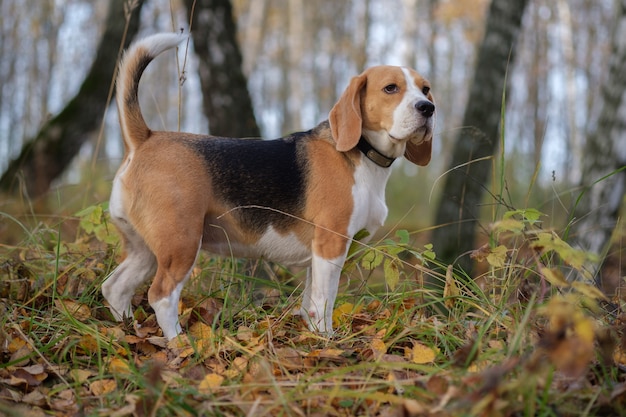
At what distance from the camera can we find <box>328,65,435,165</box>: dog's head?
3387mm

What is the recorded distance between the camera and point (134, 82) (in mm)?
3436

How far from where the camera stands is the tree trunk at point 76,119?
684 cm

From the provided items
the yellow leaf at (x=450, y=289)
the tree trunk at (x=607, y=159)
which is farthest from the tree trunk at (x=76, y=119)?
the yellow leaf at (x=450, y=289)

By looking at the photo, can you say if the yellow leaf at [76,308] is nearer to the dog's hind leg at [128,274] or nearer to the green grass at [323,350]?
the green grass at [323,350]

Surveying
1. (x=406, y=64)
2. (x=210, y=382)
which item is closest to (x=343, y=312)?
(x=210, y=382)

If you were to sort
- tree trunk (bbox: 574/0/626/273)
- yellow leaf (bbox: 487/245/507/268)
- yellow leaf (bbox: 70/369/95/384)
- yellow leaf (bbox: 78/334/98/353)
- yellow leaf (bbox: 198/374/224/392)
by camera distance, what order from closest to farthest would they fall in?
yellow leaf (bbox: 198/374/224/392) < yellow leaf (bbox: 70/369/95/384) < yellow leaf (bbox: 78/334/98/353) < yellow leaf (bbox: 487/245/507/268) < tree trunk (bbox: 574/0/626/273)

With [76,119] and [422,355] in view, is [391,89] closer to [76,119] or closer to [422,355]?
[422,355]

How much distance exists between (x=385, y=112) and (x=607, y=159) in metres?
3.40

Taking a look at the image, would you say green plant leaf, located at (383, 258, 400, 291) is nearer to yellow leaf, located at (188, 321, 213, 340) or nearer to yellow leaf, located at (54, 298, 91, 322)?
yellow leaf, located at (188, 321, 213, 340)

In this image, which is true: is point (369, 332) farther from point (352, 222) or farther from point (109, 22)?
point (109, 22)

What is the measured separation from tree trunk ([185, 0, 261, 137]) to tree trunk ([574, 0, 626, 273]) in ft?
10.5

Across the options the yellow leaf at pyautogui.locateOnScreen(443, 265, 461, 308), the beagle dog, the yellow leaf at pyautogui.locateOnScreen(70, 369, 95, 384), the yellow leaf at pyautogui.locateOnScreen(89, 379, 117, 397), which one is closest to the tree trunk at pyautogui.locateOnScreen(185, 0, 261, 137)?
the beagle dog

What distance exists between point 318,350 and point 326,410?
1.80 feet

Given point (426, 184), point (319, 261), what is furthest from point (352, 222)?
point (426, 184)
